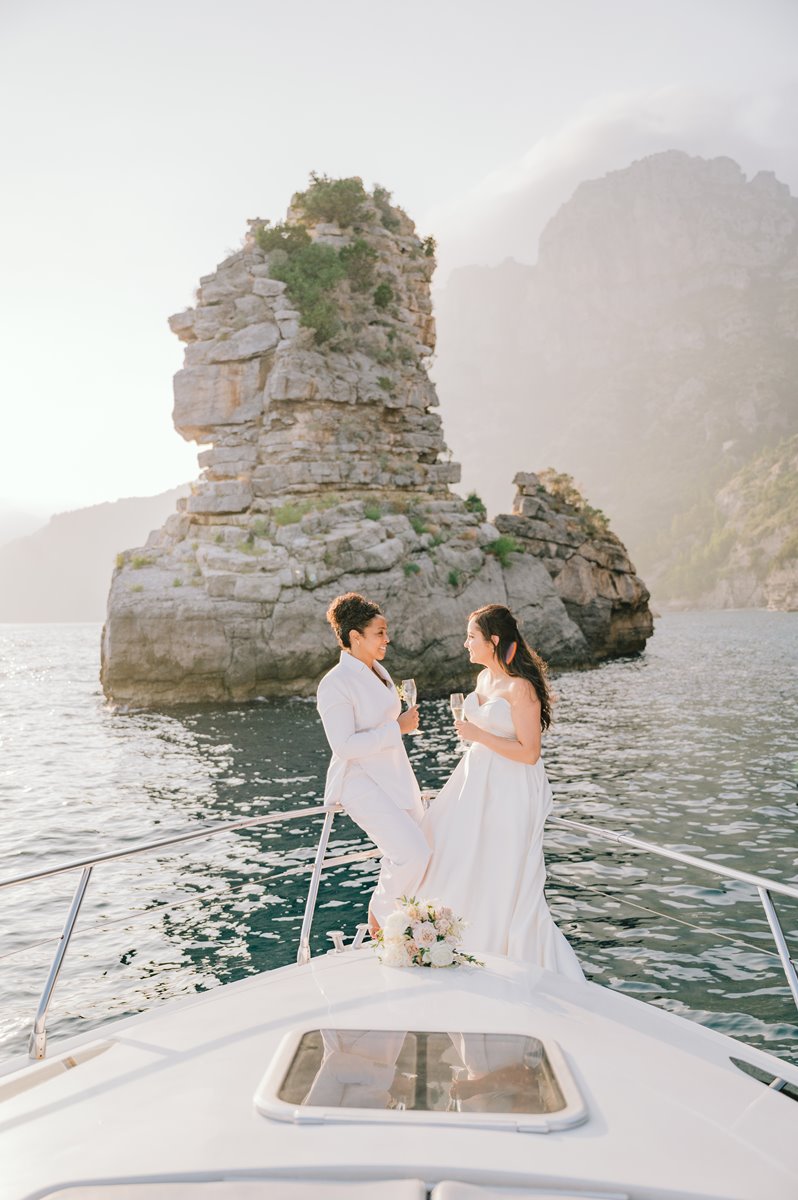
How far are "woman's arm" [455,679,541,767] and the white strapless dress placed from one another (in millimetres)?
67

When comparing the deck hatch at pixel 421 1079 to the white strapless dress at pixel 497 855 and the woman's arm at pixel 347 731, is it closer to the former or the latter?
the white strapless dress at pixel 497 855

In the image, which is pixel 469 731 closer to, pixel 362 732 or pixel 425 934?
pixel 362 732

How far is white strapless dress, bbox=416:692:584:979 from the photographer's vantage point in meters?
5.16

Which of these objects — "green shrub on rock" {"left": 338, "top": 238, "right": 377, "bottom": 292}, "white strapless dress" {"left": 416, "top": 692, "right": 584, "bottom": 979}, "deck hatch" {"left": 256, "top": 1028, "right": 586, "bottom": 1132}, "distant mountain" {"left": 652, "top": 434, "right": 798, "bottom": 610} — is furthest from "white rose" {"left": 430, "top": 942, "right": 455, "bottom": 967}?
"distant mountain" {"left": 652, "top": 434, "right": 798, "bottom": 610}

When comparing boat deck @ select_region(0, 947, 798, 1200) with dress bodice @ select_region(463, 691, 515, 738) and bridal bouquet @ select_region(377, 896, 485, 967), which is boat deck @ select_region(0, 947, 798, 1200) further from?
dress bodice @ select_region(463, 691, 515, 738)

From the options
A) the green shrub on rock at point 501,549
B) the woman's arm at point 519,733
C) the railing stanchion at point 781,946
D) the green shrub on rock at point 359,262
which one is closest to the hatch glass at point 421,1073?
the railing stanchion at point 781,946

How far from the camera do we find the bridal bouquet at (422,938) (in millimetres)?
3586

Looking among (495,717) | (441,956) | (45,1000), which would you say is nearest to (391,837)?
(495,717)

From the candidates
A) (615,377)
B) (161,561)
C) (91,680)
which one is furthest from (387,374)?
(615,377)

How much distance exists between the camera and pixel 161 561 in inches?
1099

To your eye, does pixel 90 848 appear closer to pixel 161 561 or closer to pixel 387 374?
pixel 161 561

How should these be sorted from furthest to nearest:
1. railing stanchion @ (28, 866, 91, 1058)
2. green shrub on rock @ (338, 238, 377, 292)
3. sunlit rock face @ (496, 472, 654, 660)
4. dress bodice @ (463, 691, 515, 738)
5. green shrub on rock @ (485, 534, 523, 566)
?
sunlit rock face @ (496, 472, 654, 660) → green shrub on rock @ (338, 238, 377, 292) → green shrub on rock @ (485, 534, 523, 566) → dress bodice @ (463, 691, 515, 738) → railing stanchion @ (28, 866, 91, 1058)

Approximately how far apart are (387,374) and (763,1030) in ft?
101

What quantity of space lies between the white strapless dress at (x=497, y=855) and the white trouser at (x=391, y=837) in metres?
0.10
